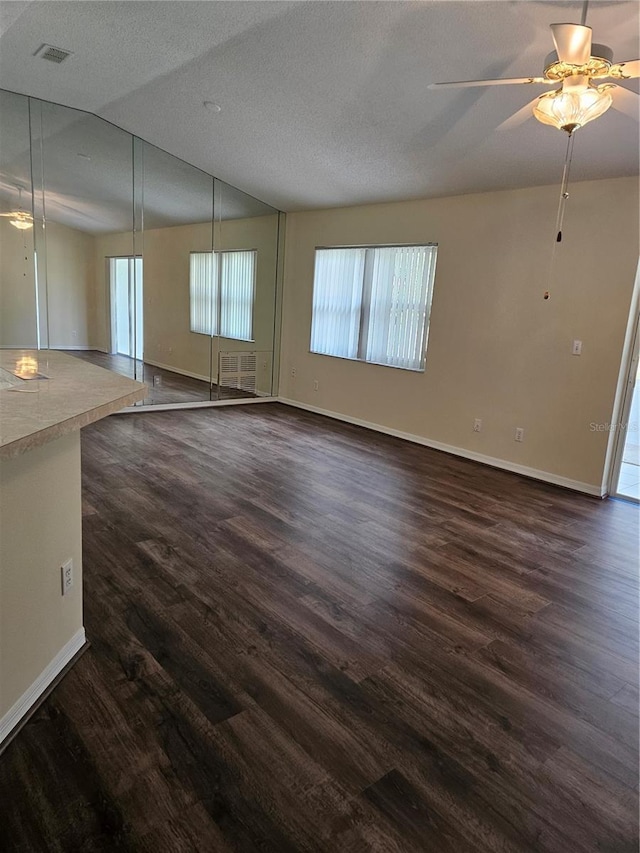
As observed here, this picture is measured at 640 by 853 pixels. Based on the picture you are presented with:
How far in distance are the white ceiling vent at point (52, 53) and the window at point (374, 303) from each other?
3310 mm

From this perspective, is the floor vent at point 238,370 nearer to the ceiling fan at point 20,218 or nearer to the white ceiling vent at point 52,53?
the ceiling fan at point 20,218

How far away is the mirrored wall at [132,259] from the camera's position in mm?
5215

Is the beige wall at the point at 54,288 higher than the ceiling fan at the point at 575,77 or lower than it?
lower

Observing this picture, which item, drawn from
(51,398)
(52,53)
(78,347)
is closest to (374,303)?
(78,347)

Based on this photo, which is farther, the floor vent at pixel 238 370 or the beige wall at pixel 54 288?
the floor vent at pixel 238 370

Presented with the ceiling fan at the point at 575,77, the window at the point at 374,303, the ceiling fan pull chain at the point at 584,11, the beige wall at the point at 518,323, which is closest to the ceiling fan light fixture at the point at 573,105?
the ceiling fan at the point at 575,77

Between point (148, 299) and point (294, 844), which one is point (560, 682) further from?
point (148, 299)

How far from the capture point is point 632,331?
4.22 meters

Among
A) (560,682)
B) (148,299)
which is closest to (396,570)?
(560,682)

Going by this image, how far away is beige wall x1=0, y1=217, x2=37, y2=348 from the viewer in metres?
5.19

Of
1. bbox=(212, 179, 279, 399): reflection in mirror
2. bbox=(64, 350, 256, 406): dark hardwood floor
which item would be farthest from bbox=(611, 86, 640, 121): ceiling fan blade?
bbox=(64, 350, 256, 406): dark hardwood floor

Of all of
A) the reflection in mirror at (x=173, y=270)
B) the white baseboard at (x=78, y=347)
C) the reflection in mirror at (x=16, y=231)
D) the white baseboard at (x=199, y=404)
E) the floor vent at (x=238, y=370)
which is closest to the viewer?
the reflection in mirror at (x=16, y=231)

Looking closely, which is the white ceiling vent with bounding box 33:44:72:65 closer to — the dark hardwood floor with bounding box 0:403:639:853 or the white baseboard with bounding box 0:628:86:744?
the dark hardwood floor with bounding box 0:403:639:853

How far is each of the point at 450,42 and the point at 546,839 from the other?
11.7 ft
